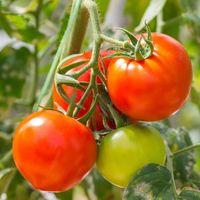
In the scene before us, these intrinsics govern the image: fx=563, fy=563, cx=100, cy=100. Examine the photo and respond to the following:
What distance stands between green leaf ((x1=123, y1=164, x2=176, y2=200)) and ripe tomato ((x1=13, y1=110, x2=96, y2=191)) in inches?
2.2

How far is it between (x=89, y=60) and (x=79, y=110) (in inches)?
2.2

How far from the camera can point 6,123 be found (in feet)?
3.96

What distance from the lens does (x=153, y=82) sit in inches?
22.3

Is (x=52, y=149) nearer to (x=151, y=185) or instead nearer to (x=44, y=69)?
(x=151, y=185)

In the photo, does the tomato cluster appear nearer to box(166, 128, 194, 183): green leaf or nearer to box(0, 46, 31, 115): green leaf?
box(166, 128, 194, 183): green leaf

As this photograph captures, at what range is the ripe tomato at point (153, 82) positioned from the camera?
1.86 ft

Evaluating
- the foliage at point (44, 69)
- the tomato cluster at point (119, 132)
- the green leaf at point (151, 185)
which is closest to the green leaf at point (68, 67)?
the tomato cluster at point (119, 132)

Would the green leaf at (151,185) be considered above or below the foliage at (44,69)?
above

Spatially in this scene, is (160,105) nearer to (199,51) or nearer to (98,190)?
(98,190)

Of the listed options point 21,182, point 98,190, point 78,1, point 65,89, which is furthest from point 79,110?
point 21,182

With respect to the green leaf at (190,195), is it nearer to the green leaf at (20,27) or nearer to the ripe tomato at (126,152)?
the ripe tomato at (126,152)

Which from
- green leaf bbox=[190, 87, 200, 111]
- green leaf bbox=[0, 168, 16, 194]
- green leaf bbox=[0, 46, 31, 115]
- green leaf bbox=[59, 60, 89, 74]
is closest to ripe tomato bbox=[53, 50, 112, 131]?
green leaf bbox=[59, 60, 89, 74]

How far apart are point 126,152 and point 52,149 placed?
0.26 ft

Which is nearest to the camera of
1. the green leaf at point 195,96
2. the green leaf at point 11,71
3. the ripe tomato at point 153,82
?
the ripe tomato at point 153,82
